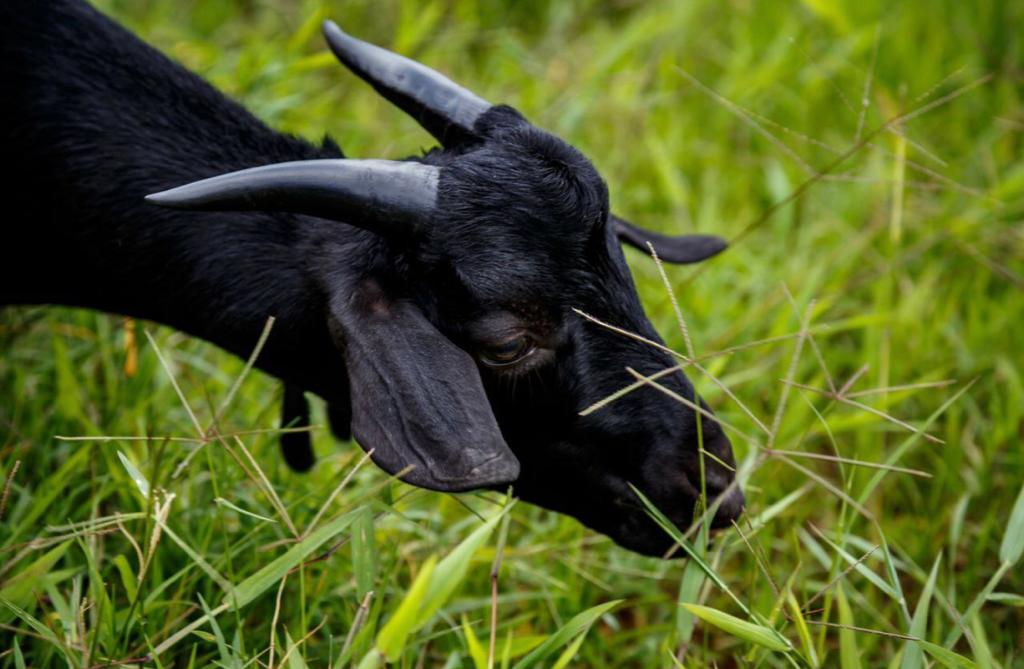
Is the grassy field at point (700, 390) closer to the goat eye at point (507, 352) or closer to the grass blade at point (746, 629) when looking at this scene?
the grass blade at point (746, 629)

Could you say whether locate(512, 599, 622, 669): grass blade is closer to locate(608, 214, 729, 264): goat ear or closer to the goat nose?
the goat nose

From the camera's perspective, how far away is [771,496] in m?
4.16

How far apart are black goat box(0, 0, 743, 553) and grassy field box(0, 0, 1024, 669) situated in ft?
0.83

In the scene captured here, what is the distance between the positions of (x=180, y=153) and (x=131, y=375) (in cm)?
117

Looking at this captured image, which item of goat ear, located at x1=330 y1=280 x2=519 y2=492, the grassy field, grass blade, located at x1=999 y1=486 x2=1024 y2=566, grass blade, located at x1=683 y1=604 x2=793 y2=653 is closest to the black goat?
goat ear, located at x1=330 y1=280 x2=519 y2=492

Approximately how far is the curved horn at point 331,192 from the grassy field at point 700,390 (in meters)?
0.55

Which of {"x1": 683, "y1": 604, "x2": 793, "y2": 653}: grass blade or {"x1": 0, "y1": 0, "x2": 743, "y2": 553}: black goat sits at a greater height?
{"x1": 0, "y1": 0, "x2": 743, "y2": 553}: black goat

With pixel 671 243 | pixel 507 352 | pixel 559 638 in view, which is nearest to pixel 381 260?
pixel 507 352

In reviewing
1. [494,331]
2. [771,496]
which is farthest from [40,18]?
[771,496]

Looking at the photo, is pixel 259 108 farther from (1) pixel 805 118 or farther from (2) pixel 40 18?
(1) pixel 805 118

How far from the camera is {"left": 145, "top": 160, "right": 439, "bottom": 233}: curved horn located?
2656 mm

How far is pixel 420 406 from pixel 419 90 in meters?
1.02

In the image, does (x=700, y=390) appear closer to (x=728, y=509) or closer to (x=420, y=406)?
(x=728, y=509)

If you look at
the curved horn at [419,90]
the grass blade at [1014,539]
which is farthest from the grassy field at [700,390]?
the curved horn at [419,90]
